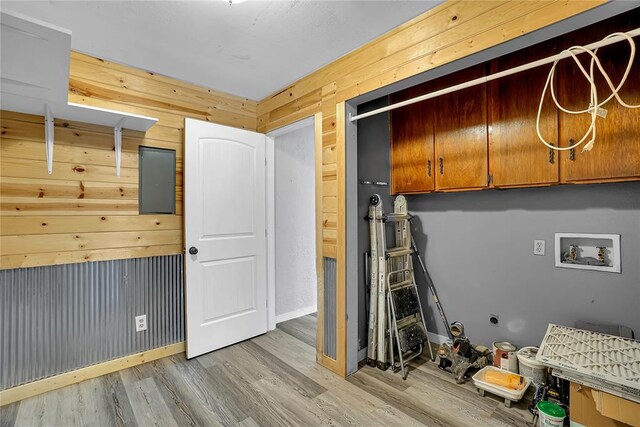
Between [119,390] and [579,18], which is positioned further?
[119,390]

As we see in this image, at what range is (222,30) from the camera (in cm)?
197

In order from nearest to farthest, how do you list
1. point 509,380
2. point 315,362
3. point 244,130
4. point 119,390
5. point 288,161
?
1. point 509,380
2. point 119,390
3. point 315,362
4. point 244,130
5. point 288,161

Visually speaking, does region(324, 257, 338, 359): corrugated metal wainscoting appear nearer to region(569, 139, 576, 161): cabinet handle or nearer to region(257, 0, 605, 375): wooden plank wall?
region(257, 0, 605, 375): wooden plank wall

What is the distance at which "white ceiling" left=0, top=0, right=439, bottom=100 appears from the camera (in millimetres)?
1752

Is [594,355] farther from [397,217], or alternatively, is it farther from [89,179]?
[89,179]

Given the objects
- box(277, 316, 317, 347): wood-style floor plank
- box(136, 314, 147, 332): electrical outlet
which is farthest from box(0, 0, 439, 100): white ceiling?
box(277, 316, 317, 347): wood-style floor plank

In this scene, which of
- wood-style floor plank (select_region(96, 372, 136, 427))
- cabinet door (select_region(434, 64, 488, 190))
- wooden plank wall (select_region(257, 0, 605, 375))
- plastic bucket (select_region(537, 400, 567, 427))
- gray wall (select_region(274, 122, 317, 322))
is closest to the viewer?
wooden plank wall (select_region(257, 0, 605, 375))

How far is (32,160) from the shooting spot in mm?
2088

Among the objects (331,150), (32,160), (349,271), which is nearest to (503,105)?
(331,150)

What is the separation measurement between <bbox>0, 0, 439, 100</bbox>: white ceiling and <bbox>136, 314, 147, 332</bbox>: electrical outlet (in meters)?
2.08

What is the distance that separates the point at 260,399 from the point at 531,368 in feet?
6.12

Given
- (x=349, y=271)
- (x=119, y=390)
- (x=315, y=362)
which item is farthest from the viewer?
(x=315, y=362)

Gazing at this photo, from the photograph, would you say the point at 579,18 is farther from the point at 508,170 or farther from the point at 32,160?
the point at 32,160

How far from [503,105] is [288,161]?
86.7 inches
